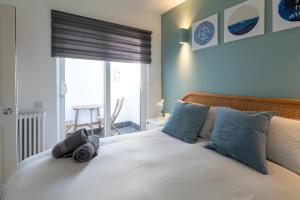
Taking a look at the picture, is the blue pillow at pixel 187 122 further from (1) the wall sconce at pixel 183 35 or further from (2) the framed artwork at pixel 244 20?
(1) the wall sconce at pixel 183 35

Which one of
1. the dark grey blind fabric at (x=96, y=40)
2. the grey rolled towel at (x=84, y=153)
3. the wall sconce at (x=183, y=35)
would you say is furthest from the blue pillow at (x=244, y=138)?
the dark grey blind fabric at (x=96, y=40)

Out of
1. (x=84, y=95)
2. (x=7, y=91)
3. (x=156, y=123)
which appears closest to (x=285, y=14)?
(x=156, y=123)

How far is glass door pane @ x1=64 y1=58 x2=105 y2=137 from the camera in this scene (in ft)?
8.80

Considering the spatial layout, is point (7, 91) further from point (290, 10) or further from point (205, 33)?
point (290, 10)

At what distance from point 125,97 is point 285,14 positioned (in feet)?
8.10

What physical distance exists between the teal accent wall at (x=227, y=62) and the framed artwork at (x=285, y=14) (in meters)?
0.05

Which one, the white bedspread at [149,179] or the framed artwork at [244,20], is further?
the framed artwork at [244,20]

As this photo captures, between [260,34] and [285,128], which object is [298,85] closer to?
[285,128]

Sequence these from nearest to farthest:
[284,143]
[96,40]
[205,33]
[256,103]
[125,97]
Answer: [284,143]
[256,103]
[205,33]
[96,40]
[125,97]

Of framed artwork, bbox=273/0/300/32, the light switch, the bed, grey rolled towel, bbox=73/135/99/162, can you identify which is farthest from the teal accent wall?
the light switch

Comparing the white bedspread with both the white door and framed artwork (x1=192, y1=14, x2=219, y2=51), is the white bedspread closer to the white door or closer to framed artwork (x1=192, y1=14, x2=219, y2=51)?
the white door

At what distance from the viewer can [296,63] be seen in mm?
1621

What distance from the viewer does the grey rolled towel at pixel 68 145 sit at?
4.62 feet

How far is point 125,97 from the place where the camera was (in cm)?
332
